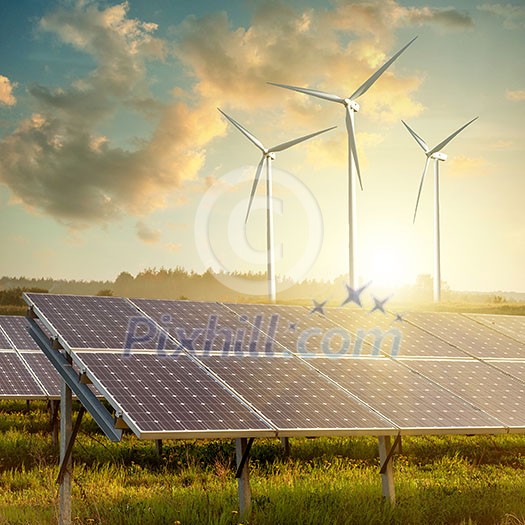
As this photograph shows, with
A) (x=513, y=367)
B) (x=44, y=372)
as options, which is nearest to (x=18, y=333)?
(x=44, y=372)

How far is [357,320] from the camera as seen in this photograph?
21188 mm

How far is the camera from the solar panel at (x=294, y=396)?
13.7 meters

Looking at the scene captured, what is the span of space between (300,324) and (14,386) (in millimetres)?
12189

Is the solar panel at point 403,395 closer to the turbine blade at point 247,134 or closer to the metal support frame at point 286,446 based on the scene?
the metal support frame at point 286,446

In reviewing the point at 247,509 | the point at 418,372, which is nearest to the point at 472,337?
the point at 418,372

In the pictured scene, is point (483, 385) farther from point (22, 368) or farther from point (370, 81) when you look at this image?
point (370, 81)

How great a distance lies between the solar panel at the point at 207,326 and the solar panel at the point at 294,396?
0.60 m

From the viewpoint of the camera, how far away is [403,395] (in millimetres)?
16234

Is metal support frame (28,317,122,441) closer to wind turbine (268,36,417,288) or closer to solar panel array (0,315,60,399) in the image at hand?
solar panel array (0,315,60,399)

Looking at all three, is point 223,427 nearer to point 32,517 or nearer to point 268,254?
point 32,517

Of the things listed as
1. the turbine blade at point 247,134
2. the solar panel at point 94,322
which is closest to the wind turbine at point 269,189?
the turbine blade at point 247,134

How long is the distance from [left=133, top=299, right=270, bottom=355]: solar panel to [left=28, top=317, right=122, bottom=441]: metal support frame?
2513 mm

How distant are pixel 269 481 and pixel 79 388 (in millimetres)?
7063

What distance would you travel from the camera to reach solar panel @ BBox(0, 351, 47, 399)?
26186mm
